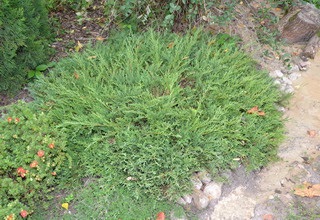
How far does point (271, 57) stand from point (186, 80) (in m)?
1.46

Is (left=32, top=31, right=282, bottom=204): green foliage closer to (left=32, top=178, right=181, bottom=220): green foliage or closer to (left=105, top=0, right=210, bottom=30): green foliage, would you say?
(left=32, top=178, right=181, bottom=220): green foliage

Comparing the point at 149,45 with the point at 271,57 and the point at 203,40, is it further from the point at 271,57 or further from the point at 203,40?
the point at 271,57

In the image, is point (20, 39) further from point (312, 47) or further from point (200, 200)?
point (312, 47)

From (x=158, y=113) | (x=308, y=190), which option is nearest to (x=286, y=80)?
(x=308, y=190)

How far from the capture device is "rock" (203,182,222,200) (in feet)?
10.4

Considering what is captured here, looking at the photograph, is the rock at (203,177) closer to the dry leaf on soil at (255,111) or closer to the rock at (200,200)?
the rock at (200,200)

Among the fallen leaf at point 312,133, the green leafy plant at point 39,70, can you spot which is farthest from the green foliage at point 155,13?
the fallen leaf at point 312,133

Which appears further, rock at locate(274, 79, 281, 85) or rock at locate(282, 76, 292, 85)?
rock at locate(282, 76, 292, 85)

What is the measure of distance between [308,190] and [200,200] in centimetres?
95

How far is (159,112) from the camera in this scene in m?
3.18

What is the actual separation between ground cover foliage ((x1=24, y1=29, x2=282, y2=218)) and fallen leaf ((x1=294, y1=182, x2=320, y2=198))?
381mm

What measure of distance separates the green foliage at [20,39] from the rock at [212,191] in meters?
2.19

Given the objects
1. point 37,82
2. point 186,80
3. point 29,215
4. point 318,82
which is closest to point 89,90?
point 37,82

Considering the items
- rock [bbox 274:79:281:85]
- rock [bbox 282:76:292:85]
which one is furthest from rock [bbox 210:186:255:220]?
rock [bbox 282:76:292:85]
